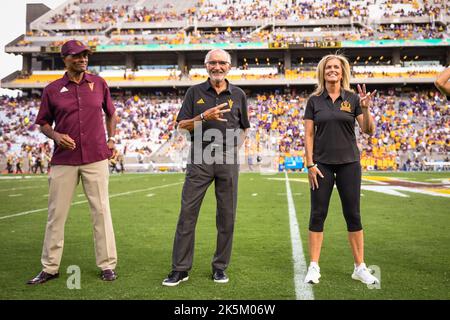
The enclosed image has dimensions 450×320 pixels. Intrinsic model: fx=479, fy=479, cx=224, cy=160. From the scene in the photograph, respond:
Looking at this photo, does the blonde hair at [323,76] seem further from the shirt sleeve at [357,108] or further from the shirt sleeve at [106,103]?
the shirt sleeve at [106,103]

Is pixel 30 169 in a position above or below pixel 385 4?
below

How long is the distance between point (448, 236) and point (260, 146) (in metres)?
28.5

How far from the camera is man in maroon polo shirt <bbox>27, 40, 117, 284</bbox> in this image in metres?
4.14

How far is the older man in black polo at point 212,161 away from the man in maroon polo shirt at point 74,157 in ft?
2.30

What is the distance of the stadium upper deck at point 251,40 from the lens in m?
46.6

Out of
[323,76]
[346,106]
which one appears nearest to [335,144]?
[346,106]

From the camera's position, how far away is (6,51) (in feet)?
164

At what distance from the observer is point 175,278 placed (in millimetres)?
3953

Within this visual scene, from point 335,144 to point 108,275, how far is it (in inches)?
88.5

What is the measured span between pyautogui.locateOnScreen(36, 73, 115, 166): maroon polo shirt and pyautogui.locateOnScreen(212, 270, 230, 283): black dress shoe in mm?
1428

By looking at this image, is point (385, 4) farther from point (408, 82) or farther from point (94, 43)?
point (94, 43)

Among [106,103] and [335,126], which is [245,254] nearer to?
[335,126]

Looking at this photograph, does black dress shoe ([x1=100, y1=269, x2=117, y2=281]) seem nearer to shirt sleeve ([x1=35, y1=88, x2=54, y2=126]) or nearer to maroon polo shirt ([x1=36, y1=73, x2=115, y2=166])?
maroon polo shirt ([x1=36, y1=73, x2=115, y2=166])
